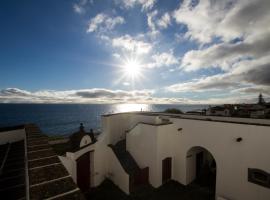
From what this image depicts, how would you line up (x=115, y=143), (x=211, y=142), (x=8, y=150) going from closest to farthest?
1. (x=8, y=150)
2. (x=211, y=142)
3. (x=115, y=143)

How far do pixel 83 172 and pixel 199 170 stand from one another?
8854 millimetres

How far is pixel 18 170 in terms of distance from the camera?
3.89m

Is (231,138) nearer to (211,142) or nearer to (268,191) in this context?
(211,142)

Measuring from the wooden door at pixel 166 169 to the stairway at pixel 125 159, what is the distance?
1.87m

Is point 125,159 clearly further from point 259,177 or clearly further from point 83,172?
point 259,177

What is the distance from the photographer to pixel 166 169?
11.4 m

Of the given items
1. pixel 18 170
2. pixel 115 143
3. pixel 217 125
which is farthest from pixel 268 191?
pixel 18 170

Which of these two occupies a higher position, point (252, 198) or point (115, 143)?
point (115, 143)

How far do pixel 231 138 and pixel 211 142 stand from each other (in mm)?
1177

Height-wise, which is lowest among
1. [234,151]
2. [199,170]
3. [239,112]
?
[199,170]

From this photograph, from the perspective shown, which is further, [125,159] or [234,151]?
[125,159]

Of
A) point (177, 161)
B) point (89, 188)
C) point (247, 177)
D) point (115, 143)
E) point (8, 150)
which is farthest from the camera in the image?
point (115, 143)

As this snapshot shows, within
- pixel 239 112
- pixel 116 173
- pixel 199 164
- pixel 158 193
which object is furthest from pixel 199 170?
pixel 239 112

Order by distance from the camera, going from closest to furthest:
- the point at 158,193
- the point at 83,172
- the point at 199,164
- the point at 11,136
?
the point at 11,136, the point at 158,193, the point at 83,172, the point at 199,164
